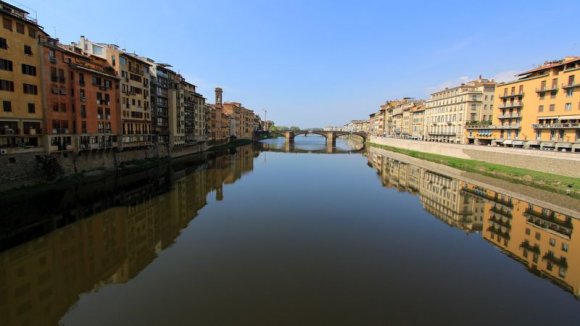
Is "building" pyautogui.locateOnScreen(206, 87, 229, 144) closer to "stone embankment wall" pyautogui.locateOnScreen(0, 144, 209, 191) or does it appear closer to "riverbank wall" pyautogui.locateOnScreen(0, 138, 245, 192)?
"riverbank wall" pyautogui.locateOnScreen(0, 138, 245, 192)

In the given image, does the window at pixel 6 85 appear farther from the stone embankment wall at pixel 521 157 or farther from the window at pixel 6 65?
the stone embankment wall at pixel 521 157

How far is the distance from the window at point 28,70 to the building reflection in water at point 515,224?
38.0 metres

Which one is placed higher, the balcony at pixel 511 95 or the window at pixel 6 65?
the balcony at pixel 511 95

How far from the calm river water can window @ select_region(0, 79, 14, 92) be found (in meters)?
9.59

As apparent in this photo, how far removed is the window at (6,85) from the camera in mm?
23891

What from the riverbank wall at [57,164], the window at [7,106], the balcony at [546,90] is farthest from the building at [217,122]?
the balcony at [546,90]

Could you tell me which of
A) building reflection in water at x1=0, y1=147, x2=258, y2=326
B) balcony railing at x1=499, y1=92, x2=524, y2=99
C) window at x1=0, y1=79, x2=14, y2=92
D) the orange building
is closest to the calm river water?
building reflection in water at x1=0, y1=147, x2=258, y2=326

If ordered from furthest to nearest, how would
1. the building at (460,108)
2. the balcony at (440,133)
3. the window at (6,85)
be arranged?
1. the balcony at (440,133)
2. the building at (460,108)
3. the window at (6,85)

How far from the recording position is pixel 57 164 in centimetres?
2770

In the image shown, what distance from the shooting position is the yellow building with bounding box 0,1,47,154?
24025 millimetres

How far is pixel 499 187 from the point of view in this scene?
32.7 m

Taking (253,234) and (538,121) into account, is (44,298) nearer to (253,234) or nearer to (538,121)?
(253,234)

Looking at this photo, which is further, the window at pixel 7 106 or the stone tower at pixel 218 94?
the stone tower at pixel 218 94

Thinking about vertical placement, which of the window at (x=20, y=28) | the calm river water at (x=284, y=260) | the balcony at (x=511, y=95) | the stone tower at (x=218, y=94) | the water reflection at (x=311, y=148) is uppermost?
the stone tower at (x=218, y=94)
